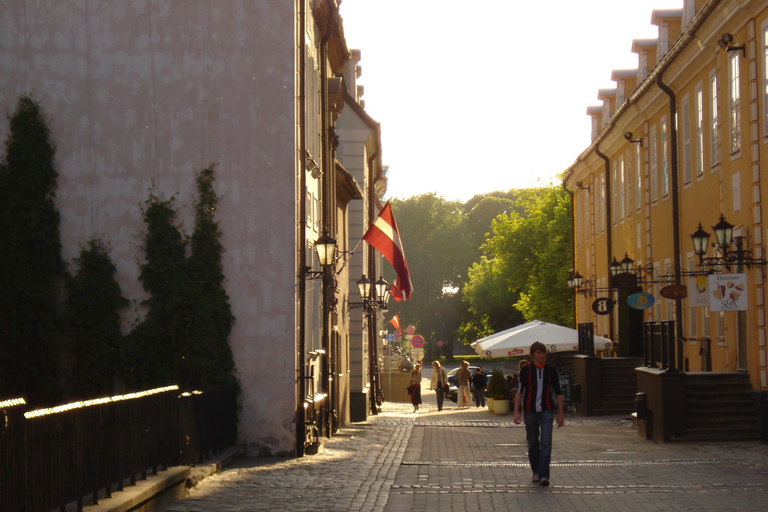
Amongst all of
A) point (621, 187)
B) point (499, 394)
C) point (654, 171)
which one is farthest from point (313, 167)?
point (621, 187)

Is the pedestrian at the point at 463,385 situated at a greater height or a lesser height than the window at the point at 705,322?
lesser

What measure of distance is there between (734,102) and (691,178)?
4568 mm

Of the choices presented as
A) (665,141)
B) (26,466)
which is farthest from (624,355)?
(26,466)

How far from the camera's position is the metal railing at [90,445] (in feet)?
25.8

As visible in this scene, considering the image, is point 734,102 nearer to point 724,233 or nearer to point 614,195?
point 724,233

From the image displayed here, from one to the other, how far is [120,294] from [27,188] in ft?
7.12

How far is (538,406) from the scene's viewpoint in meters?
13.5

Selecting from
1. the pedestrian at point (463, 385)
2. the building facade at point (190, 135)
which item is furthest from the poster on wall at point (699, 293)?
the pedestrian at point (463, 385)

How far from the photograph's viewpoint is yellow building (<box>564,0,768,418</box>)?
2011 cm

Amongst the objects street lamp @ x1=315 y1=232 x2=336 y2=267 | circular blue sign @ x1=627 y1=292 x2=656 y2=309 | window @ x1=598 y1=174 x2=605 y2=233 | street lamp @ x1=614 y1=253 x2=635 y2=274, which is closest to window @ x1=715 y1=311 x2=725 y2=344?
circular blue sign @ x1=627 y1=292 x2=656 y2=309

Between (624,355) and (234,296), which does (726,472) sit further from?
(624,355)

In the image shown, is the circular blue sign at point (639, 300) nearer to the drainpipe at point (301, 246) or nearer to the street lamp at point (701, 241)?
the street lamp at point (701, 241)

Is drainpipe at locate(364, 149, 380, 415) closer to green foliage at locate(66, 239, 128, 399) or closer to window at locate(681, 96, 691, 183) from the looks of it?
window at locate(681, 96, 691, 183)

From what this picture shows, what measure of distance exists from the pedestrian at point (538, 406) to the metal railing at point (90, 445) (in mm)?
3961
